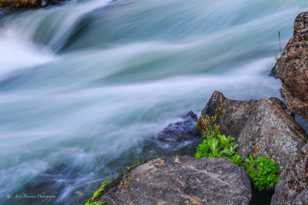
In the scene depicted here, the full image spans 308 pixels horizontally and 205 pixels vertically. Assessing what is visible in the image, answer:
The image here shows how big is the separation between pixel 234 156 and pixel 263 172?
1.48ft

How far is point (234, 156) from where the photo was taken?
5367mm

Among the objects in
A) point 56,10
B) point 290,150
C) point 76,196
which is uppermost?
point 56,10

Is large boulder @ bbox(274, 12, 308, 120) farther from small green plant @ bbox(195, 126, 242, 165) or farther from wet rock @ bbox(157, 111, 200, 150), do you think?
wet rock @ bbox(157, 111, 200, 150)

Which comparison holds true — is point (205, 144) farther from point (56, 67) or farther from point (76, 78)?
point (56, 67)

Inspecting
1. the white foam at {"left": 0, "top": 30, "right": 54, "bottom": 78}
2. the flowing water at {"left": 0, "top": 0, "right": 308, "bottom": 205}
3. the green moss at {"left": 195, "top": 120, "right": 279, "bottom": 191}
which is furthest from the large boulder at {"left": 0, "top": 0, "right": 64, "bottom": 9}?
the green moss at {"left": 195, "top": 120, "right": 279, "bottom": 191}

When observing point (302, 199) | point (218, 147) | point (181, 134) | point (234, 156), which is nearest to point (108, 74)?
point (181, 134)

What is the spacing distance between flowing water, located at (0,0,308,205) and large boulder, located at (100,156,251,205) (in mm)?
1200

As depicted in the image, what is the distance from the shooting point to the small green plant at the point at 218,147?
546 cm

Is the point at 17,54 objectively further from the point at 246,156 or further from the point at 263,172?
the point at 263,172

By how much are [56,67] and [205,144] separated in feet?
19.1

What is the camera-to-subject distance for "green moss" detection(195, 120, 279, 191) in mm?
4964

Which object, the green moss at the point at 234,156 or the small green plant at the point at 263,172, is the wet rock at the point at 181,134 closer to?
the green moss at the point at 234,156

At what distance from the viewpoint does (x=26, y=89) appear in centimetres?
1005

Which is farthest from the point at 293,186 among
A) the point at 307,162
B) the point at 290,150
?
the point at 290,150
